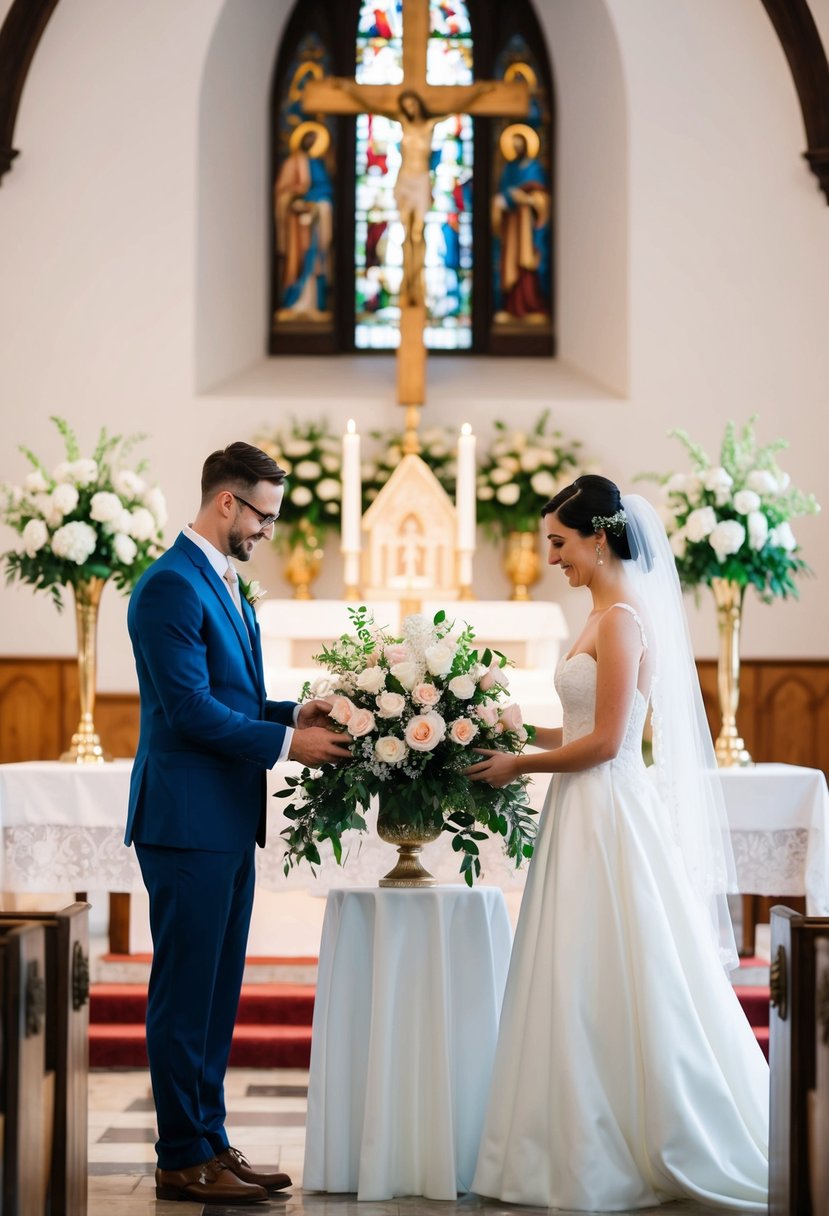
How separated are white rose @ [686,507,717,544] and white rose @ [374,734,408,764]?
2836 millimetres

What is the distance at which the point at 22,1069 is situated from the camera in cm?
299

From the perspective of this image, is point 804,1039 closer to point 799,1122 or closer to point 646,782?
point 799,1122

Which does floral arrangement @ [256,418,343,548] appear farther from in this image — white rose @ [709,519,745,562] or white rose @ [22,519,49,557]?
white rose @ [709,519,745,562]

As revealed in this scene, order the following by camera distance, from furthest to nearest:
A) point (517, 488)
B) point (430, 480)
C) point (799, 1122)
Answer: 1. point (517, 488)
2. point (430, 480)
3. point (799, 1122)

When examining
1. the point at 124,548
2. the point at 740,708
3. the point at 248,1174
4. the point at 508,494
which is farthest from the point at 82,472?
the point at 740,708

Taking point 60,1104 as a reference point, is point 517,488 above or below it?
above

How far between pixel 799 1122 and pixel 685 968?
911 millimetres

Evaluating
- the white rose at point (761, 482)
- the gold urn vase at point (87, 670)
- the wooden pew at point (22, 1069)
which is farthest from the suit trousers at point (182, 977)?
the white rose at point (761, 482)

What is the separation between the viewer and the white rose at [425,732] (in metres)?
3.86

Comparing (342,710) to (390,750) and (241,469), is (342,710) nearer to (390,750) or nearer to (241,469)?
(390,750)

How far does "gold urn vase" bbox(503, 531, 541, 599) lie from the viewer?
8.83 metres

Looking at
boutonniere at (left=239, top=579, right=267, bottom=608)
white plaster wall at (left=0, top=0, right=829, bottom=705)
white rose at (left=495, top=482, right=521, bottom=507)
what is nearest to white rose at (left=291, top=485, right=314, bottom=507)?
white plaster wall at (left=0, top=0, right=829, bottom=705)

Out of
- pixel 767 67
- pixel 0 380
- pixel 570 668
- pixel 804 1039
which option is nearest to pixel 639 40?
A: pixel 767 67

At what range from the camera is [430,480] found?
800 centimetres
